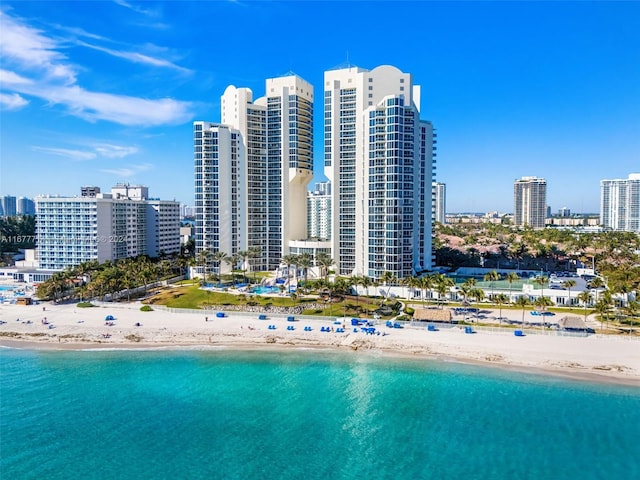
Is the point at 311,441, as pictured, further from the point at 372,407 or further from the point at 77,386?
the point at 77,386

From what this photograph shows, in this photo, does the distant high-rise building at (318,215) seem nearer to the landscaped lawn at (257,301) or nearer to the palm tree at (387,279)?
the palm tree at (387,279)

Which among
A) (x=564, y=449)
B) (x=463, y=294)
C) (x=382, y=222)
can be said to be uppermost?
(x=382, y=222)

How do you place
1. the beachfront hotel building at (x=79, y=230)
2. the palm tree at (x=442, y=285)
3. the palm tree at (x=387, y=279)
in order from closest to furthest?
the palm tree at (x=442, y=285) → the palm tree at (x=387, y=279) → the beachfront hotel building at (x=79, y=230)

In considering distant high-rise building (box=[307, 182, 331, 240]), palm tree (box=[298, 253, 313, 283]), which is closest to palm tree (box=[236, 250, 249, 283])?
palm tree (box=[298, 253, 313, 283])

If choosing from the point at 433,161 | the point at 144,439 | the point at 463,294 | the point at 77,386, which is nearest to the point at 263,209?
the point at 433,161

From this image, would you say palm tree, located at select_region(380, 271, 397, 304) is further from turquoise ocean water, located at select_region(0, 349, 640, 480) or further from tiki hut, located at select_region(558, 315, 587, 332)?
turquoise ocean water, located at select_region(0, 349, 640, 480)

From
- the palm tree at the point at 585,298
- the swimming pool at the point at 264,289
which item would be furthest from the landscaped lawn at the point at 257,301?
the palm tree at the point at 585,298

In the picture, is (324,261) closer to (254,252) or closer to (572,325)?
(254,252)
